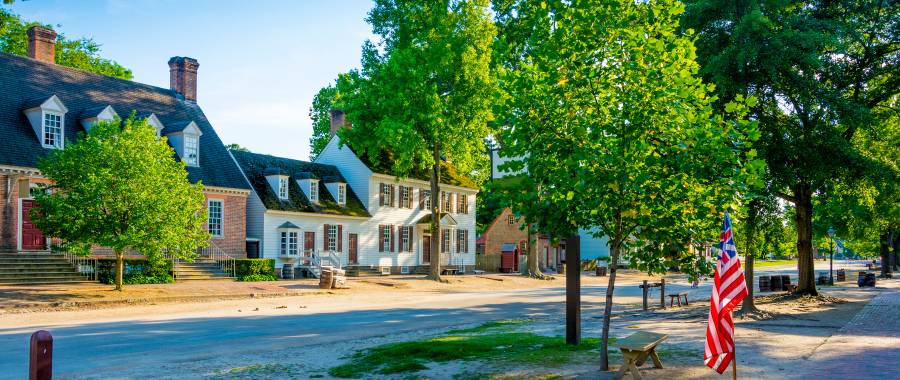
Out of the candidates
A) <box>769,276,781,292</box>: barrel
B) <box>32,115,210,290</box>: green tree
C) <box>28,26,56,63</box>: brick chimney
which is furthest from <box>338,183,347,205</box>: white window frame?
<box>769,276,781,292</box>: barrel

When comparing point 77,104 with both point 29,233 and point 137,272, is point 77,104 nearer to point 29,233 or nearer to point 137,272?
point 29,233

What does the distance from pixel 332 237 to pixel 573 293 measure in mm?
31420

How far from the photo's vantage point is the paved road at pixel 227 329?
12477mm

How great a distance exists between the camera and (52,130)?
3128cm

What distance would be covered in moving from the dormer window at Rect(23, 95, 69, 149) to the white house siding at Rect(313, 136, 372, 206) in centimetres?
1707

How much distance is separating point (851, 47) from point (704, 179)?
18.4m

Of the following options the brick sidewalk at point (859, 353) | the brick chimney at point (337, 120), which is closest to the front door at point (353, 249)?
the brick chimney at point (337, 120)

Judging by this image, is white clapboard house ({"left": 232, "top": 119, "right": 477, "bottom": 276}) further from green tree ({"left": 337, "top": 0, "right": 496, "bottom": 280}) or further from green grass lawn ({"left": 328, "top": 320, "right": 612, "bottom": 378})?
green grass lawn ({"left": 328, "top": 320, "right": 612, "bottom": 378})

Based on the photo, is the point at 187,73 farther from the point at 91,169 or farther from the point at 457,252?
the point at 457,252

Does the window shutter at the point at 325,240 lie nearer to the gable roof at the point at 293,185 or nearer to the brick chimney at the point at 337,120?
the gable roof at the point at 293,185

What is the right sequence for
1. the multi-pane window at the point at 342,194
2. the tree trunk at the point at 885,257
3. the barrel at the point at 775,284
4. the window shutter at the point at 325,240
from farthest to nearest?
the tree trunk at the point at 885,257, the multi-pane window at the point at 342,194, the window shutter at the point at 325,240, the barrel at the point at 775,284

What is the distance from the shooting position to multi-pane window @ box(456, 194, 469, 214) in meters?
53.6

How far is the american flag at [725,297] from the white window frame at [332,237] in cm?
3535

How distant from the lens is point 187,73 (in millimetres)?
40500
